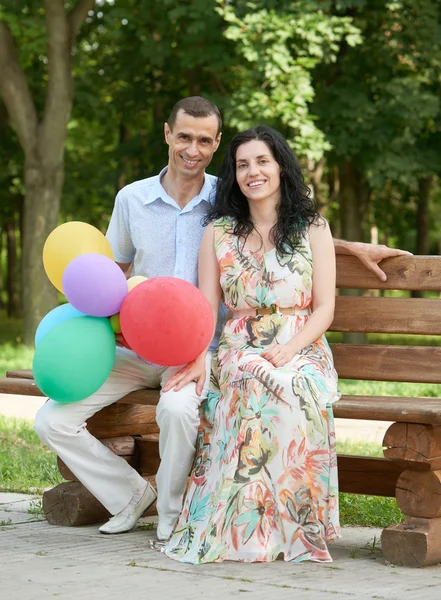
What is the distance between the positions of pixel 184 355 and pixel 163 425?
Result: 35 cm

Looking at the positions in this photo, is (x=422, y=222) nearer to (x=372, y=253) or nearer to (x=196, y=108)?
(x=372, y=253)

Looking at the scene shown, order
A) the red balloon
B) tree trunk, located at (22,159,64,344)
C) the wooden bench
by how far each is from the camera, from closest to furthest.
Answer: the wooden bench, the red balloon, tree trunk, located at (22,159,64,344)

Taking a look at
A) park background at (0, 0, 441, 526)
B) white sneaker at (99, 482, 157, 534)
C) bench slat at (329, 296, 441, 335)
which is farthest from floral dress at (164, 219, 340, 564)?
park background at (0, 0, 441, 526)

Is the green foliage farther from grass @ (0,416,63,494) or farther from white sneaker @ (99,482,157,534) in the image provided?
white sneaker @ (99,482,157,534)

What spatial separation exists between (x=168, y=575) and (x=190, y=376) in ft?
3.17

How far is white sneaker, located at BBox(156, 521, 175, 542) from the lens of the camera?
199 inches

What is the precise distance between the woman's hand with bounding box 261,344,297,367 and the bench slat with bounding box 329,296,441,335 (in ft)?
2.03

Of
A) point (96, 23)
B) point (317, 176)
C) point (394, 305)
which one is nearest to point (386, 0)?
point (317, 176)

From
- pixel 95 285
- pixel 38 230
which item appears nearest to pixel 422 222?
pixel 38 230

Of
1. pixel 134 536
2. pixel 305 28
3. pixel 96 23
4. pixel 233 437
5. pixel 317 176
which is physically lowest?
pixel 134 536

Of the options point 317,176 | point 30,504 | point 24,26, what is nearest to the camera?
point 30,504

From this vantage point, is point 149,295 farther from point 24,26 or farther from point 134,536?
point 24,26

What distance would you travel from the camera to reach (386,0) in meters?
16.6

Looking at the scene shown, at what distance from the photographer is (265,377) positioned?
480 cm
